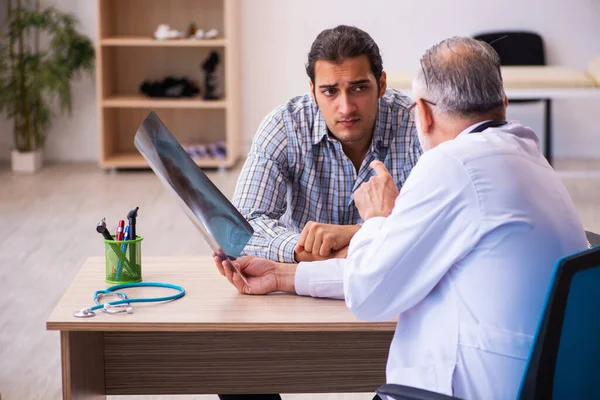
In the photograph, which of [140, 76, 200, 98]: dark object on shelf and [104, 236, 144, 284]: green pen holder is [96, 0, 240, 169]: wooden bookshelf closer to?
[140, 76, 200, 98]: dark object on shelf

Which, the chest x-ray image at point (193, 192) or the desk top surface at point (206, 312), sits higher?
the chest x-ray image at point (193, 192)

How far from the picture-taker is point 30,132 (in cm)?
670

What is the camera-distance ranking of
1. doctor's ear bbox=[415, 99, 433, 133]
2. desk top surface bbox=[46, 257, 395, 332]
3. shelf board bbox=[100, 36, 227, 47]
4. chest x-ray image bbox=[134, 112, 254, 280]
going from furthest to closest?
1. shelf board bbox=[100, 36, 227, 47]
2. chest x-ray image bbox=[134, 112, 254, 280]
3. desk top surface bbox=[46, 257, 395, 332]
4. doctor's ear bbox=[415, 99, 433, 133]

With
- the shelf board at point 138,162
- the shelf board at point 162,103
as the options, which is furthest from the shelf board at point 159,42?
the shelf board at point 138,162

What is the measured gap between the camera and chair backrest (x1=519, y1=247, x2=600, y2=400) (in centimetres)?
131

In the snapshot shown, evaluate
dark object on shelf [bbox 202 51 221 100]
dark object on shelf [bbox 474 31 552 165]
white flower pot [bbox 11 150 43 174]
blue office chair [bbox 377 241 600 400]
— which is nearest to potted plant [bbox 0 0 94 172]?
white flower pot [bbox 11 150 43 174]

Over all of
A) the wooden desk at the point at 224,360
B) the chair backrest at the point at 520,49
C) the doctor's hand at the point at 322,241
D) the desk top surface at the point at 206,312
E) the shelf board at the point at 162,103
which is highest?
the chair backrest at the point at 520,49

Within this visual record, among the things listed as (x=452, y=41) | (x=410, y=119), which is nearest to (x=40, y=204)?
(x=410, y=119)

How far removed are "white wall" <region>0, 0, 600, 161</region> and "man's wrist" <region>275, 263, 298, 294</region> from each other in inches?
201

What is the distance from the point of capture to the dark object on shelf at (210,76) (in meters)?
6.57

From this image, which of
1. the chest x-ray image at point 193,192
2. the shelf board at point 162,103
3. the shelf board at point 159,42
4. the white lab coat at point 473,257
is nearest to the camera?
the white lab coat at point 473,257

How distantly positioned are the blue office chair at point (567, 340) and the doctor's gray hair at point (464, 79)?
0.35 metres

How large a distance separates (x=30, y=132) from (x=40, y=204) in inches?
52.1

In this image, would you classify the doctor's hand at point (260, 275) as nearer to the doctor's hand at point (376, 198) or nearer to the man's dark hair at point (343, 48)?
the doctor's hand at point (376, 198)
